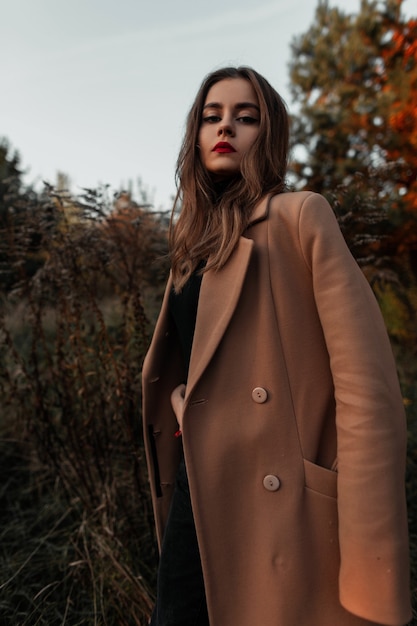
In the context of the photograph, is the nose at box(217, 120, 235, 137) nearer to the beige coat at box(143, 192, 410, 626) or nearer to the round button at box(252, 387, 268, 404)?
the beige coat at box(143, 192, 410, 626)

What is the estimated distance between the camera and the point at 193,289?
1285 mm

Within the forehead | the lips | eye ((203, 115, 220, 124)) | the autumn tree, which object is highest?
the autumn tree

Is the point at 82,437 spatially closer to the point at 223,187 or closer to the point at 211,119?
the point at 223,187

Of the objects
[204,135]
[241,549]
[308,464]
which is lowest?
[241,549]

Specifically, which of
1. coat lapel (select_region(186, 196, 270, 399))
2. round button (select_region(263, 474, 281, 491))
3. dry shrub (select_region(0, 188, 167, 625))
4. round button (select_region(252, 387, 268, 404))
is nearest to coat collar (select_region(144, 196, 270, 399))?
coat lapel (select_region(186, 196, 270, 399))

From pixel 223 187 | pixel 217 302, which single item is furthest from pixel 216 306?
pixel 223 187

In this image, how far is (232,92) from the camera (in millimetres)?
1331

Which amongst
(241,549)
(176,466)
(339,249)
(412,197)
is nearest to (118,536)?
(176,466)

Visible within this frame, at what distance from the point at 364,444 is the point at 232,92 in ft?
3.27

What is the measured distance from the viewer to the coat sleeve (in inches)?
36.2

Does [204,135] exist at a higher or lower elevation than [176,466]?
higher

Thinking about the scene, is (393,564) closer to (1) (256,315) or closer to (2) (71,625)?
(1) (256,315)

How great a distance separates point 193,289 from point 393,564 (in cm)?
78

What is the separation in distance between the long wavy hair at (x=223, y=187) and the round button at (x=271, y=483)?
51cm
